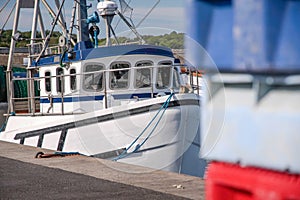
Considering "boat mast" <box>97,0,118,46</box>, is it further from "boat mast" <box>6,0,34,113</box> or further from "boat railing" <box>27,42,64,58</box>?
"boat mast" <box>6,0,34,113</box>

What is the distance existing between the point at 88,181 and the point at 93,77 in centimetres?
578

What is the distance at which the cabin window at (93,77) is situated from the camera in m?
14.0

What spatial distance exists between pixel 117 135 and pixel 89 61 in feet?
6.99

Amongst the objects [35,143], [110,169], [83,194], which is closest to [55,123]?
[35,143]

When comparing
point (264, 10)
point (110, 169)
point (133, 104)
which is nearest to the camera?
point (264, 10)

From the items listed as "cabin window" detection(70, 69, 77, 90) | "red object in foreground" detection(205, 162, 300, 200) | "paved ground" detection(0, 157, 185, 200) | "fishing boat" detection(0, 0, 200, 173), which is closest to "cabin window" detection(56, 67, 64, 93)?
"fishing boat" detection(0, 0, 200, 173)

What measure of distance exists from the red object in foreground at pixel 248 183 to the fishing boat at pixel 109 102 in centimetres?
922

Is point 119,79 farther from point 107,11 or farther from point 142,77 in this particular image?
point 107,11

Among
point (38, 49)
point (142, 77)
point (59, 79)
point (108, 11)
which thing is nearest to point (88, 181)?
point (142, 77)

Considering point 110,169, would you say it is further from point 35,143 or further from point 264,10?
point 264,10

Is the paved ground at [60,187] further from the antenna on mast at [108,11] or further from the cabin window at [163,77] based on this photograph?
the antenna on mast at [108,11]

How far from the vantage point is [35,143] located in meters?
15.4

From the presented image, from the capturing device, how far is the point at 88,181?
8531 millimetres

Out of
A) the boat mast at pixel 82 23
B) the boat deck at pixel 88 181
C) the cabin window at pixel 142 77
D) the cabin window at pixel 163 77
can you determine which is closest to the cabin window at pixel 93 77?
the cabin window at pixel 142 77
